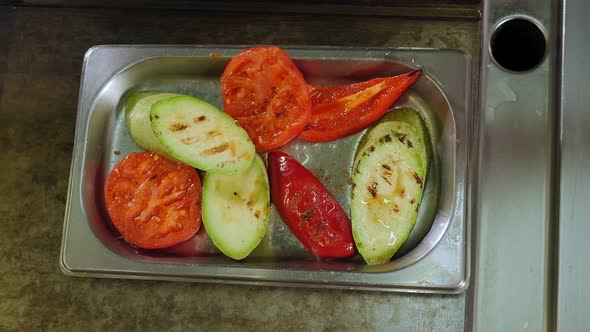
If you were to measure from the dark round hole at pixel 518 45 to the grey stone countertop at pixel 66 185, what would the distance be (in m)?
0.07

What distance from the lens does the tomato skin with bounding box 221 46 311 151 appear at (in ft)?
4.84

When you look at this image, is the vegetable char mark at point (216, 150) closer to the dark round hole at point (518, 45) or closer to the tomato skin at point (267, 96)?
the tomato skin at point (267, 96)

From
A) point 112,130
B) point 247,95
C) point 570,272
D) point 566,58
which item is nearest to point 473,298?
point 570,272

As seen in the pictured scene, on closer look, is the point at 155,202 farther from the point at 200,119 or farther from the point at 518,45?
the point at 518,45

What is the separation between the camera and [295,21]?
65.0 inches

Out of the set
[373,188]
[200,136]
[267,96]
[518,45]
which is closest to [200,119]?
[200,136]

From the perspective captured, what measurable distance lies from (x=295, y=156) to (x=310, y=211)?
0.54ft

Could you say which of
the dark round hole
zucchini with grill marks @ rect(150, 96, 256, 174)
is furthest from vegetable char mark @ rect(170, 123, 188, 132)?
the dark round hole

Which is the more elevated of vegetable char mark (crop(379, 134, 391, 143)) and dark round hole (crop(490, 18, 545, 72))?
dark round hole (crop(490, 18, 545, 72))

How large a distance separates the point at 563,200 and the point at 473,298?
1.00ft

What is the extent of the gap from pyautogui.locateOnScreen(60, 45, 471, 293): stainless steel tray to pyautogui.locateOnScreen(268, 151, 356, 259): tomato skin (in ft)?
0.14

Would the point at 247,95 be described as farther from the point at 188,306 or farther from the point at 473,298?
the point at 473,298

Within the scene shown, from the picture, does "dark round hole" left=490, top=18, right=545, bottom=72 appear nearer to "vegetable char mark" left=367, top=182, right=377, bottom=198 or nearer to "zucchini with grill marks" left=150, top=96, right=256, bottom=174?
"vegetable char mark" left=367, top=182, right=377, bottom=198

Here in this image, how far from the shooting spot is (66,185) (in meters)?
1.60
